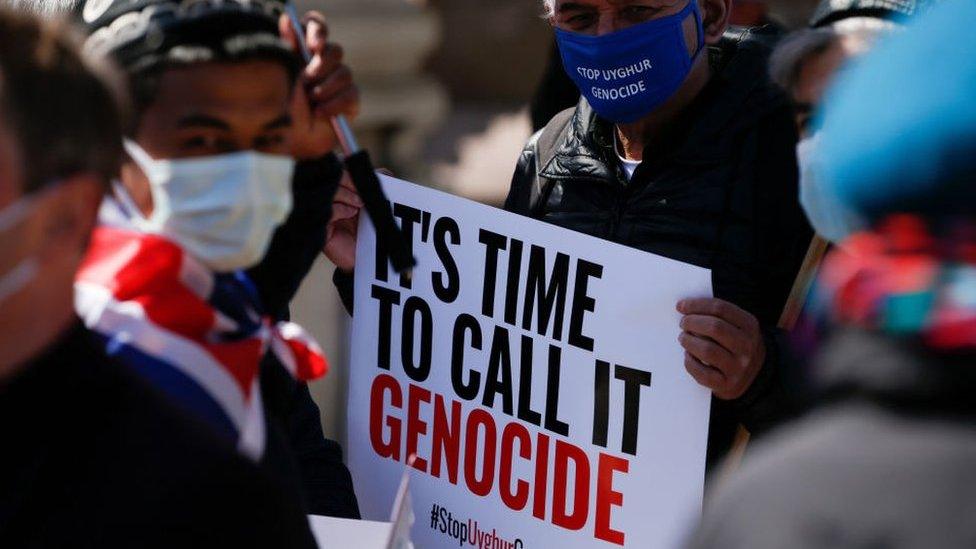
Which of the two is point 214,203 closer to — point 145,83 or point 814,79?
point 145,83

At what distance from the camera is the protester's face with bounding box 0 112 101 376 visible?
1.55 m

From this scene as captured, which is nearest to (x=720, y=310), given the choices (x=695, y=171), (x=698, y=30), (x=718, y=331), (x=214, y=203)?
(x=718, y=331)

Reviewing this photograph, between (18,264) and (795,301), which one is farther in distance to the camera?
(795,301)

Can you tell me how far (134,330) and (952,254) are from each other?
3.40 feet

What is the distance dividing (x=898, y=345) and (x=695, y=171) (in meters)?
1.70

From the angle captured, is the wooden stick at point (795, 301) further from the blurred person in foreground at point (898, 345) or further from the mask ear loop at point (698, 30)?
the blurred person in foreground at point (898, 345)

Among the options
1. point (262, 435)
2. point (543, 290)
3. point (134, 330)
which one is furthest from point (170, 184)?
point (543, 290)

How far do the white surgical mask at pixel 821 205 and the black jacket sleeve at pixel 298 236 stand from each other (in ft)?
2.36

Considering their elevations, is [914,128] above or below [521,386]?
above

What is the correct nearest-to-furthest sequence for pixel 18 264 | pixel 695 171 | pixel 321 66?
pixel 18 264, pixel 321 66, pixel 695 171

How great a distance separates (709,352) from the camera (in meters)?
2.62

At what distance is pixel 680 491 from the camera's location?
2.74m

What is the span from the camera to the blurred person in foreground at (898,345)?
1.19 meters

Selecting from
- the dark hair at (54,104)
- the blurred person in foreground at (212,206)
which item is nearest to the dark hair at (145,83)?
the blurred person in foreground at (212,206)
